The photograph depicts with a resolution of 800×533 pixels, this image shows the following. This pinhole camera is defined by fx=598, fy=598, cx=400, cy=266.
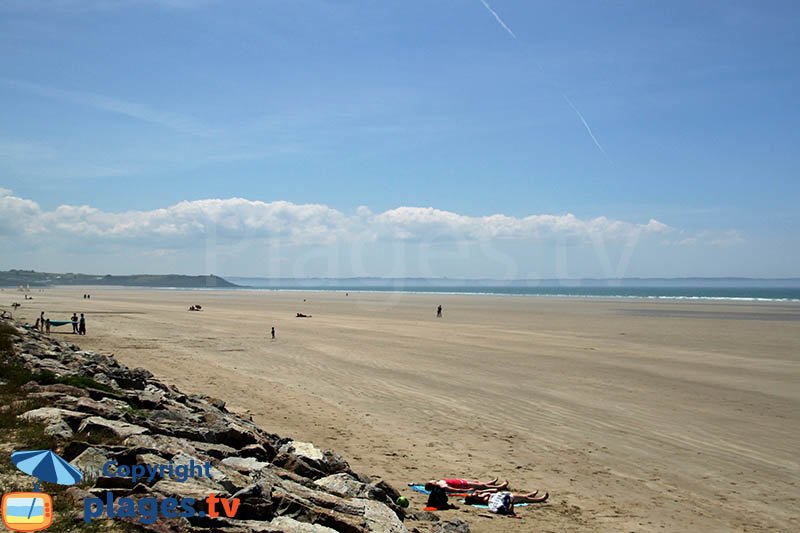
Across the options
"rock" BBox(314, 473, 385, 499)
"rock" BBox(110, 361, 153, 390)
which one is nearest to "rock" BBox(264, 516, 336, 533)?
"rock" BBox(314, 473, 385, 499)

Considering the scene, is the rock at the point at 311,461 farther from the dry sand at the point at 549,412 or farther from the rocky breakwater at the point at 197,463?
the dry sand at the point at 549,412

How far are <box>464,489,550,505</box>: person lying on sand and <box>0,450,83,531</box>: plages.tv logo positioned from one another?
5.07 meters

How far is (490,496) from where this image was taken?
829 centimetres

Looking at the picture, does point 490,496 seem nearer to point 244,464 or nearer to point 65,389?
point 244,464

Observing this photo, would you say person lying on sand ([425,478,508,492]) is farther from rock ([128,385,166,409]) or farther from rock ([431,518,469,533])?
rock ([128,385,166,409])

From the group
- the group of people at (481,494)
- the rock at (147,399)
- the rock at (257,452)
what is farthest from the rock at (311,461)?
the rock at (147,399)

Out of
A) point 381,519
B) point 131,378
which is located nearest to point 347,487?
point 381,519

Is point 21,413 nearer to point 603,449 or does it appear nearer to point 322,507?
point 322,507

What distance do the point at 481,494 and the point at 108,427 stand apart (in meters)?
5.00

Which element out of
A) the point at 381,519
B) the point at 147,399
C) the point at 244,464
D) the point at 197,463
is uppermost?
the point at 197,463

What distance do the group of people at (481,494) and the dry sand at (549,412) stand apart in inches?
7.9

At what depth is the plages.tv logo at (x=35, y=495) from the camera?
4516 mm

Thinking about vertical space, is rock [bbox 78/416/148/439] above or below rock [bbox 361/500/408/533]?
above

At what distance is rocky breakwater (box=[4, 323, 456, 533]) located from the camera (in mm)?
5316
